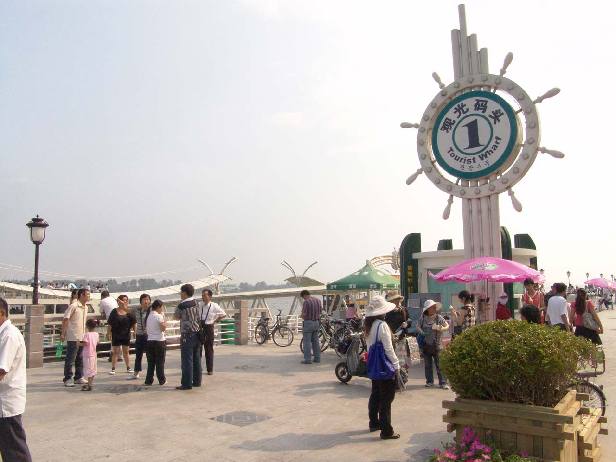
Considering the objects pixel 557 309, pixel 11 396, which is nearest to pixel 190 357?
pixel 11 396

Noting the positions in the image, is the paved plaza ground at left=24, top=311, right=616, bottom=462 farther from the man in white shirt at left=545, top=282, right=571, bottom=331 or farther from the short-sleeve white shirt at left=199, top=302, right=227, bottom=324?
the man in white shirt at left=545, top=282, right=571, bottom=331

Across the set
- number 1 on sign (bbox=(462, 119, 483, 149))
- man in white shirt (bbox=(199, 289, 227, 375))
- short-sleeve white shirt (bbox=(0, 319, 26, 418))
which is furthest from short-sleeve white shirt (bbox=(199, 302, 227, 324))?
number 1 on sign (bbox=(462, 119, 483, 149))

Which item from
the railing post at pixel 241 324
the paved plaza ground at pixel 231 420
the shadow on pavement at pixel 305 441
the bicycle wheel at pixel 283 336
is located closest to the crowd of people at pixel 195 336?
the shadow on pavement at pixel 305 441

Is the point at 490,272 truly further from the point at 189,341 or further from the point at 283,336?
the point at 283,336

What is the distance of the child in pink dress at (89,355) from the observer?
9.23 metres

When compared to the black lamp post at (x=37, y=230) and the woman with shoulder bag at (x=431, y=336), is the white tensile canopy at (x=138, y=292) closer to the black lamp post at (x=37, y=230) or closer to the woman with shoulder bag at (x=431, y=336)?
the black lamp post at (x=37, y=230)

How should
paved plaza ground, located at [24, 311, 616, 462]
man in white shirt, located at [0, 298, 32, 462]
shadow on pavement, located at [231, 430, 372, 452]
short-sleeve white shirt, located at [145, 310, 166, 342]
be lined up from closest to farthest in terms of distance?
1. man in white shirt, located at [0, 298, 32, 462]
2. paved plaza ground, located at [24, 311, 616, 462]
3. shadow on pavement, located at [231, 430, 372, 452]
4. short-sleeve white shirt, located at [145, 310, 166, 342]

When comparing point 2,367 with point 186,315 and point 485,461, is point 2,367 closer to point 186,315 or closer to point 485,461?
point 485,461

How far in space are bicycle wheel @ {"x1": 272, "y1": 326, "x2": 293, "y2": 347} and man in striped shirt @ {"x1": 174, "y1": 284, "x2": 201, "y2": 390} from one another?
746 centimetres

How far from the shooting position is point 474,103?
13156 millimetres

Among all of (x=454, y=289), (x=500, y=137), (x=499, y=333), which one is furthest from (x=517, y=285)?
(x=499, y=333)

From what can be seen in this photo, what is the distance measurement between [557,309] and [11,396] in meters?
8.40

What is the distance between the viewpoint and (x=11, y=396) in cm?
449

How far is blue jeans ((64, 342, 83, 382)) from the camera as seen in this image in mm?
9680
